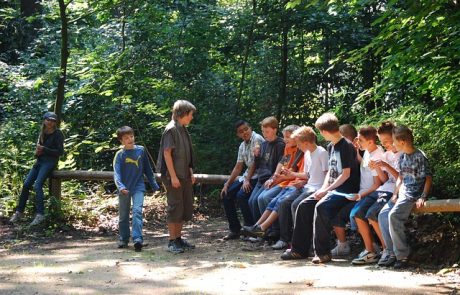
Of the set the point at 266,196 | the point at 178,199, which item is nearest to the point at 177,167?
the point at 178,199

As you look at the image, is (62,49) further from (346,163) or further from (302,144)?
(346,163)

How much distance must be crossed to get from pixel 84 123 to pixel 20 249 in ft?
13.9

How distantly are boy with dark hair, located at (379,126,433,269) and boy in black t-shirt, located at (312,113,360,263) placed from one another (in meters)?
0.63

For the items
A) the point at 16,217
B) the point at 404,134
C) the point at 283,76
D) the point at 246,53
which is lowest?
the point at 16,217

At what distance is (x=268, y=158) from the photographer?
8.69 meters

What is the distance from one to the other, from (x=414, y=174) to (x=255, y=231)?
259 centimetres

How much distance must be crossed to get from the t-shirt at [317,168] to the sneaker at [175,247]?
1.72 meters

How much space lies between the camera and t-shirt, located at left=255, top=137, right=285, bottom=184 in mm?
8625

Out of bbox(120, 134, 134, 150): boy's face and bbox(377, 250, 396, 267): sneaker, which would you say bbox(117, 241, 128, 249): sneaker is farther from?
bbox(377, 250, 396, 267): sneaker

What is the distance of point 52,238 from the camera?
30.4 ft

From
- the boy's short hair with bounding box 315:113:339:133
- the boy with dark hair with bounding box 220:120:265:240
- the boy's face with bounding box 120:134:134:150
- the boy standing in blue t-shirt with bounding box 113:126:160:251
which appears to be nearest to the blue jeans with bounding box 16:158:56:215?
the boy standing in blue t-shirt with bounding box 113:126:160:251

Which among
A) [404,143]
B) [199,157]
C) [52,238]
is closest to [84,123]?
[199,157]

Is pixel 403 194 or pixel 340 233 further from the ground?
pixel 403 194

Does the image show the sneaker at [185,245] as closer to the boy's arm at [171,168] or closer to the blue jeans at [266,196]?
the boy's arm at [171,168]
